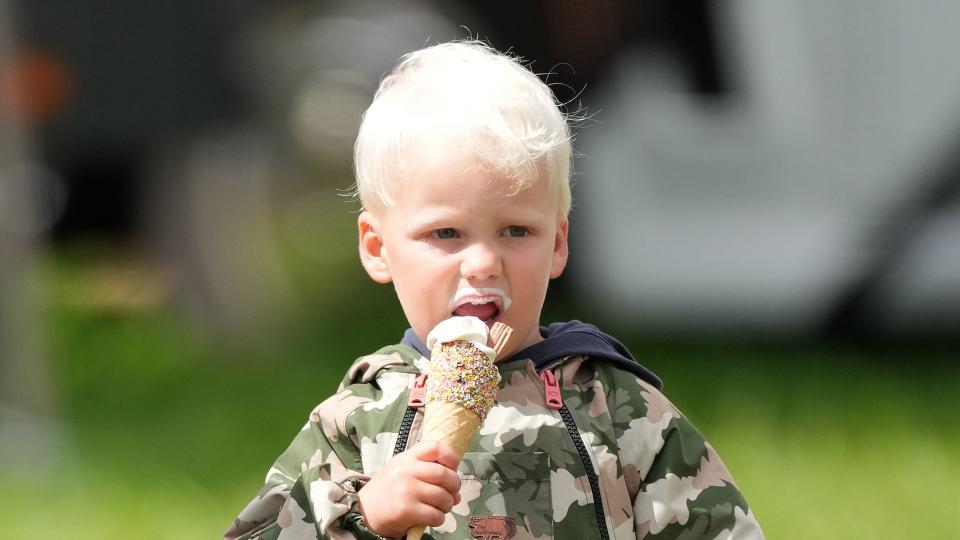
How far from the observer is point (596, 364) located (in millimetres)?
2695

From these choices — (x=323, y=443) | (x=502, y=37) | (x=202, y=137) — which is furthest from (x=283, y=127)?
(x=323, y=443)

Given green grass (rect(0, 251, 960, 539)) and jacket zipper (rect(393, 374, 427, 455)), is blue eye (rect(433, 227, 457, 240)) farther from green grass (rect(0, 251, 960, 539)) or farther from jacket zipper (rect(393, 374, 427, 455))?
green grass (rect(0, 251, 960, 539))

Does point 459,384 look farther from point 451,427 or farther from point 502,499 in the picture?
point 502,499

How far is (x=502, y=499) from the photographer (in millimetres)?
2525

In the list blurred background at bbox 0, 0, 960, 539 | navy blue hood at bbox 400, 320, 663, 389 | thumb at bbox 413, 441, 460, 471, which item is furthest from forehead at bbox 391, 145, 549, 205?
blurred background at bbox 0, 0, 960, 539

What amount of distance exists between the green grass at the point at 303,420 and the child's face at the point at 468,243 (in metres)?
2.29

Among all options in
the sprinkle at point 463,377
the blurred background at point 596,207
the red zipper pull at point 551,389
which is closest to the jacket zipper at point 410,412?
the sprinkle at point 463,377

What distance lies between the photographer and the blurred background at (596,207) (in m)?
6.34

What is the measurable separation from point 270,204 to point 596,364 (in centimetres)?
697

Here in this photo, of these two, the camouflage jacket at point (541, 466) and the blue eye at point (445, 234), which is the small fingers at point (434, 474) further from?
the blue eye at point (445, 234)

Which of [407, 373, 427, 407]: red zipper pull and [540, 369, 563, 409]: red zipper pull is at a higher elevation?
[407, 373, 427, 407]: red zipper pull

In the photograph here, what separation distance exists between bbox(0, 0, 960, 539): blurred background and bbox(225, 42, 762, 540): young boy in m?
3.14

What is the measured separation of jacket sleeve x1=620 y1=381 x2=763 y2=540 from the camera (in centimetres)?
255

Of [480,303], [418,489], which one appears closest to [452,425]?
[418,489]
